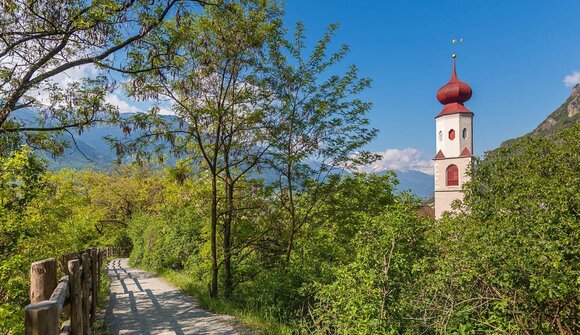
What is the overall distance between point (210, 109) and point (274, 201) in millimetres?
2776

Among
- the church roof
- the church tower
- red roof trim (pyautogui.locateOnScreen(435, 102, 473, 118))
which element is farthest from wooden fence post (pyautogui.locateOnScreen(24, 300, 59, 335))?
red roof trim (pyautogui.locateOnScreen(435, 102, 473, 118))

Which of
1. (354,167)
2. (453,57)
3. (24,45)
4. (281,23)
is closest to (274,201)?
(354,167)

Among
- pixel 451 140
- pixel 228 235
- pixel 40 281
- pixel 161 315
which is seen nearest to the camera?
pixel 40 281

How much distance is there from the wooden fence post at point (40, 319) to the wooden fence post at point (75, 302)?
1848mm

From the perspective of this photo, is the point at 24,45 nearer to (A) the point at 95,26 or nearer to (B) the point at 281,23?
(A) the point at 95,26

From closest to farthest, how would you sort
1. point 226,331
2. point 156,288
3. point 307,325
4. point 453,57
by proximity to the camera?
point 307,325
point 226,331
point 156,288
point 453,57

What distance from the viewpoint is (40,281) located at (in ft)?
10.8

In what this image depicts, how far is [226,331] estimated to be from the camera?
6574mm

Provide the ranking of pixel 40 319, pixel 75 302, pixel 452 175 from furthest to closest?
→ pixel 452 175 < pixel 75 302 < pixel 40 319

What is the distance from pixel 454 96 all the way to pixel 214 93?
48.6m

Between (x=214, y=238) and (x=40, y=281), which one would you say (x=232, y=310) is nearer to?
(x=214, y=238)

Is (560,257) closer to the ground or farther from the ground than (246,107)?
closer to the ground

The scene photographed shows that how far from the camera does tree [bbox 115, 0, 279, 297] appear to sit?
26.2 ft

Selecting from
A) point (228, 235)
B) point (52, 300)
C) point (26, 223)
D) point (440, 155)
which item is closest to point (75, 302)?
point (52, 300)
